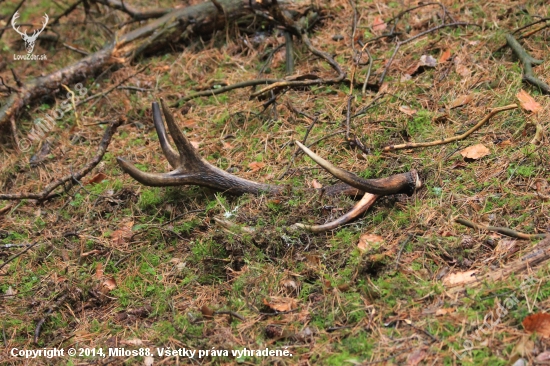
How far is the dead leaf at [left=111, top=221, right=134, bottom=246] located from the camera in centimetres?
382

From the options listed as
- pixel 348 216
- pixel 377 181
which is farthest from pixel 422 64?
pixel 348 216

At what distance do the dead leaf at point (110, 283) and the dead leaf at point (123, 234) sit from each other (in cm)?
31

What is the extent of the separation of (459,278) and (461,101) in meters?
1.85

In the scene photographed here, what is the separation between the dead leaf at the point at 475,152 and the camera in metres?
3.67

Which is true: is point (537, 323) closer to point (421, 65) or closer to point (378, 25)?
point (421, 65)

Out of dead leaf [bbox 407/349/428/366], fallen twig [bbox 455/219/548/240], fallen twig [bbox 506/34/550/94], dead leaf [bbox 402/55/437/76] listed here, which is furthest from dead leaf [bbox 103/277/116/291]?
fallen twig [bbox 506/34/550/94]

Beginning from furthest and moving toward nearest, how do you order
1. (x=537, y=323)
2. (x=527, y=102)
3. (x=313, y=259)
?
(x=527, y=102), (x=313, y=259), (x=537, y=323)

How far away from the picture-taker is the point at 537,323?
246 cm

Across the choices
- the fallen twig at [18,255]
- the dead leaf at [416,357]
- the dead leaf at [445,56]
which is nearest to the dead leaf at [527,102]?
the dead leaf at [445,56]

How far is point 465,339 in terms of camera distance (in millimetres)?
2516

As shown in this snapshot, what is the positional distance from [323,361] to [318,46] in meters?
3.48

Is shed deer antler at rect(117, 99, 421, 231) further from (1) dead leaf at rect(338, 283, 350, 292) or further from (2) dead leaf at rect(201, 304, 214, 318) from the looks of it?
(2) dead leaf at rect(201, 304, 214, 318)

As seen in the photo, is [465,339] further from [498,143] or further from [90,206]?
[90,206]

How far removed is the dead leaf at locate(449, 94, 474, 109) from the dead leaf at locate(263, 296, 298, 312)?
6.93ft
